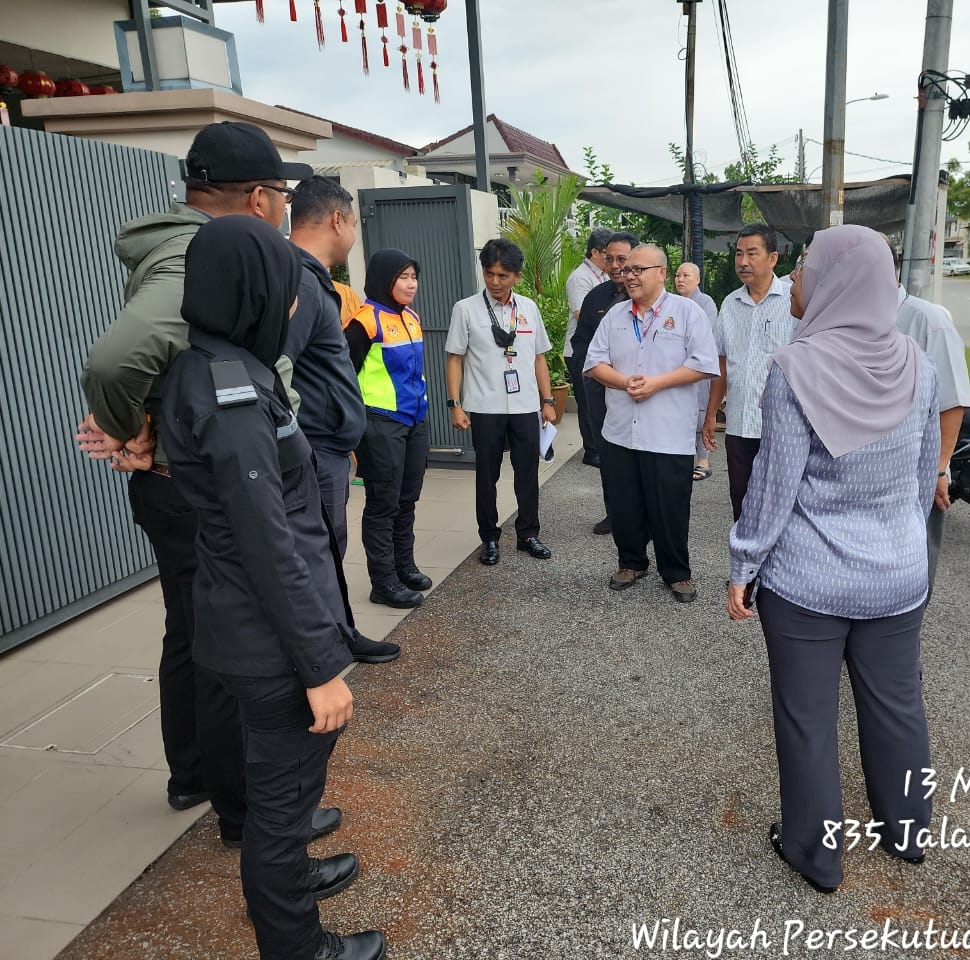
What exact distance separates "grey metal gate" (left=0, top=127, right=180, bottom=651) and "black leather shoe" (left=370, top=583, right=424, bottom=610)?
1404 millimetres

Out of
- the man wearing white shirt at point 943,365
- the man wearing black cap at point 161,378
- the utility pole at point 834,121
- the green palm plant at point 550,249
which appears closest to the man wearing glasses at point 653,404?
the man wearing white shirt at point 943,365

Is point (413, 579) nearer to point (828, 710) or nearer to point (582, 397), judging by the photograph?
point (828, 710)

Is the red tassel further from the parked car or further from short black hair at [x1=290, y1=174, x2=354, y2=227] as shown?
Answer: the parked car

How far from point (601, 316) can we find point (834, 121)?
3756 mm

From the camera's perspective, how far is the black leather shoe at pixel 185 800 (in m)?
2.99

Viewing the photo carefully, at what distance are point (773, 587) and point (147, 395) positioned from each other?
1.81 metres

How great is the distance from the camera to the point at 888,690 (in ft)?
8.30

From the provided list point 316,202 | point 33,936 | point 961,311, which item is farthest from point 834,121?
point 961,311

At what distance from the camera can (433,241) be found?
7.80 metres

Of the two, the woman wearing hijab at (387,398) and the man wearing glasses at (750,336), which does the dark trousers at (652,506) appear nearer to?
the man wearing glasses at (750,336)

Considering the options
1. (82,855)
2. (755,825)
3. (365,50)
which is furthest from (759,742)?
(365,50)

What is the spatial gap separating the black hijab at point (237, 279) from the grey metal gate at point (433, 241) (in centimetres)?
603

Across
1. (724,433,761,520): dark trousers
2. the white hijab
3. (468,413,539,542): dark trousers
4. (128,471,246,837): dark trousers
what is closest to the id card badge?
(468,413,539,542): dark trousers

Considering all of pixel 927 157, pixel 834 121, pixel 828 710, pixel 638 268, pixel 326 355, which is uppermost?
pixel 834 121
